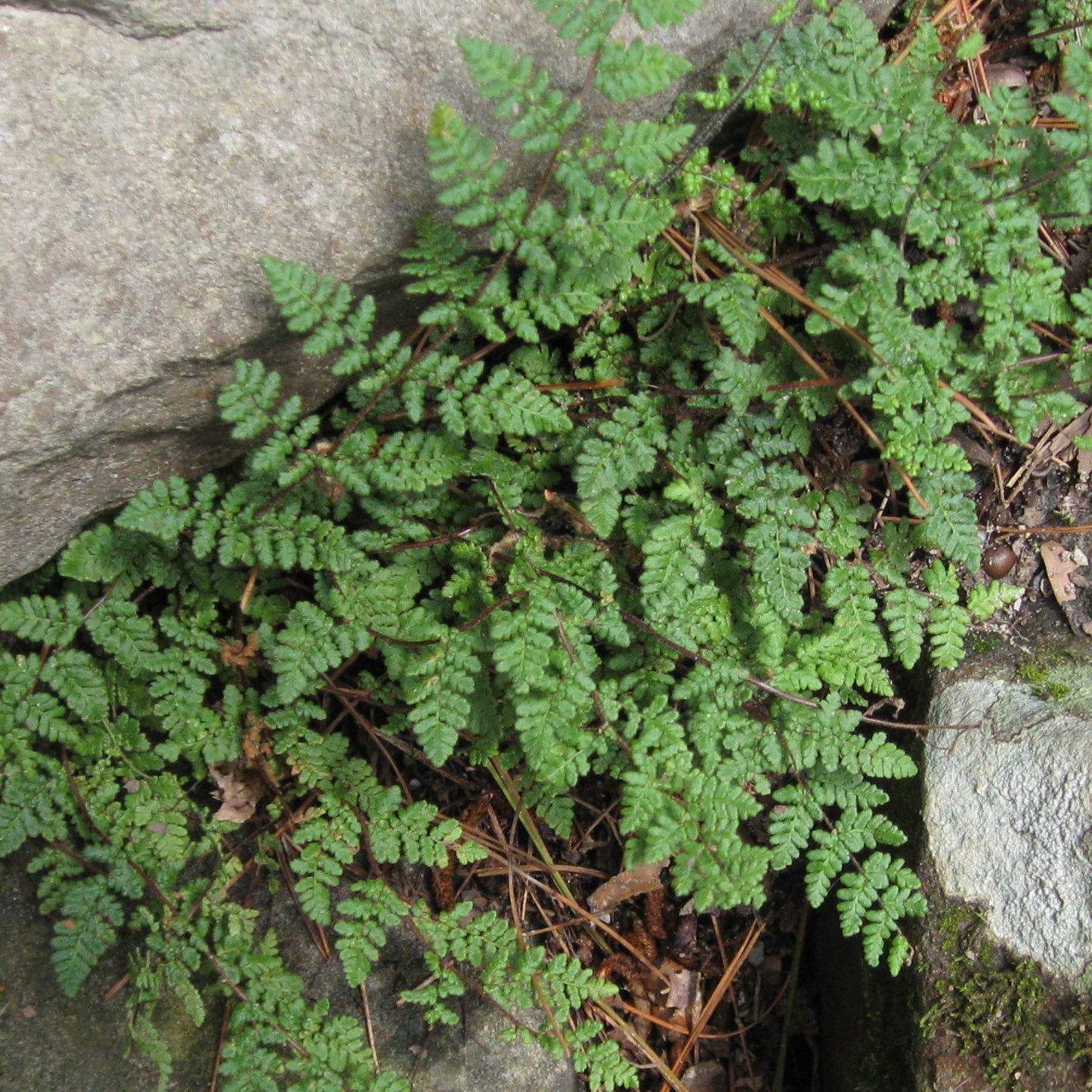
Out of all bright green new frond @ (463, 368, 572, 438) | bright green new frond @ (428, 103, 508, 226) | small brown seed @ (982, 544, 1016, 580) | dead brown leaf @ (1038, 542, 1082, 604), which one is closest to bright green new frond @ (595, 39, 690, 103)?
bright green new frond @ (428, 103, 508, 226)

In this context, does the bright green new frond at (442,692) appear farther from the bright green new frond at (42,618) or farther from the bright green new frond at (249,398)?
the bright green new frond at (42,618)

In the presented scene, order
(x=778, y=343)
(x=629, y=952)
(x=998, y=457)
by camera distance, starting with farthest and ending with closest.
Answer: (x=629, y=952), (x=998, y=457), (x=778, y=343)

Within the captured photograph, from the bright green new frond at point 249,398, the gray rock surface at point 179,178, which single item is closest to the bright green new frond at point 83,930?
the gray rock surface at point 179,178

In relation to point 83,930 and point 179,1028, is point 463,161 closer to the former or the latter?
point 83,930

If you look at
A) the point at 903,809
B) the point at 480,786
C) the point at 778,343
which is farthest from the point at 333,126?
the point at 903,809

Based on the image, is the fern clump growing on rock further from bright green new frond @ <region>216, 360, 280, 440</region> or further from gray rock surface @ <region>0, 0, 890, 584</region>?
gray rock surface @ <region>0, 0, 890, 584</region>

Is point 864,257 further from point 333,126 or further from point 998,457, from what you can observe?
point 333,126

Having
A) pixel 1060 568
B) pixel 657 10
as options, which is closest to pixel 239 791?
pixel 657 10
